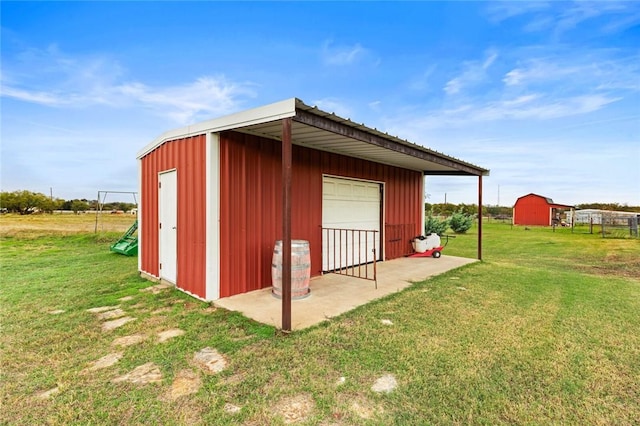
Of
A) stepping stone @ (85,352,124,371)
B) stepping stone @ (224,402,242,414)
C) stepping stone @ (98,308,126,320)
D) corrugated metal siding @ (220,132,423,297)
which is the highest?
corrugated metal siding @ (220,132,423,297)

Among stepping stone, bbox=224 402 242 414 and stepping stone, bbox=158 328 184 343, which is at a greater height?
stepping stone, bbox=224 402 242 414

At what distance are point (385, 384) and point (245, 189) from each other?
10.1ft

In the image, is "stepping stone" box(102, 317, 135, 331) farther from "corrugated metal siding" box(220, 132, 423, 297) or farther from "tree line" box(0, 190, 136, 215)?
"tree line" box(0, 190, 136, 215)

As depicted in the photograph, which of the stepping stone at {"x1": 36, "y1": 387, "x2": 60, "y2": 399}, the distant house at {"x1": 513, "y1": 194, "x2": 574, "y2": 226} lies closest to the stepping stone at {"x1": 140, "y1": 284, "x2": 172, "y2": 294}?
the stepping stone at {"x1": 36, "y1": 387, "x2": 60, "y2": 399}

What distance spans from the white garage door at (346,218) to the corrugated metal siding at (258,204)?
0.24 meters

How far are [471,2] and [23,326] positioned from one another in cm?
924

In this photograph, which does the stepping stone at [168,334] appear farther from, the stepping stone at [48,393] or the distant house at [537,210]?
the distant house at [537,210]

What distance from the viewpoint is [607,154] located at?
1346 centimetres

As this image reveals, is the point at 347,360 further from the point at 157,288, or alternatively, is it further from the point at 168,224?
the point at 168,224

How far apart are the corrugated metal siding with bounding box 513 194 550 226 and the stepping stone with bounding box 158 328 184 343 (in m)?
28.6

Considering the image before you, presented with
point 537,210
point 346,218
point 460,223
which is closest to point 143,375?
point 346,218

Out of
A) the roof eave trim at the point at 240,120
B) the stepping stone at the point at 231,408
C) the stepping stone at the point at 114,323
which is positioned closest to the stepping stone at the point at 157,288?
the stepping stone at the point at 114,323

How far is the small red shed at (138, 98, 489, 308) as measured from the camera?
3.88 meters

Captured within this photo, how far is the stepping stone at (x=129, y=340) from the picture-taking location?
2840 millimetres
